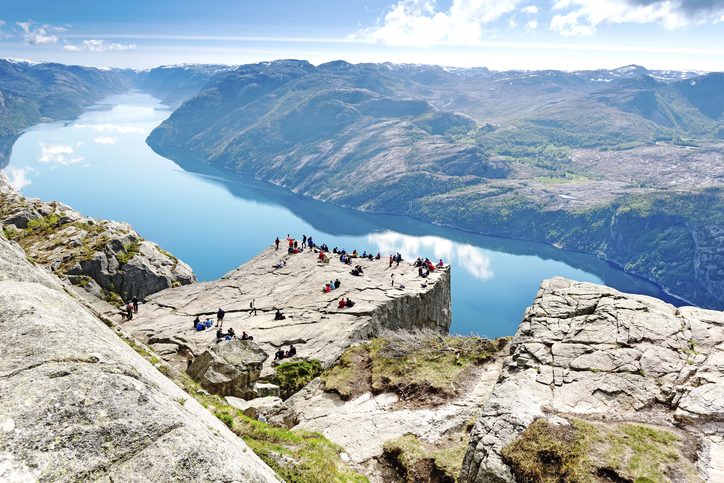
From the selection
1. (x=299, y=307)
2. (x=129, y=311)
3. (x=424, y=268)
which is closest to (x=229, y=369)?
(x=299, y=307)

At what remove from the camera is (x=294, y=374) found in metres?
30.4

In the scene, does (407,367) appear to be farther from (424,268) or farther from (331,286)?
(424,268)

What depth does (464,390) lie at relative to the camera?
24.4 meters

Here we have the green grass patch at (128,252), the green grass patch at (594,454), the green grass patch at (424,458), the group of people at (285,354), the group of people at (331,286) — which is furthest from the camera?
the green grass patch at (128,252)

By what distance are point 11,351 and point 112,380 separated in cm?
219

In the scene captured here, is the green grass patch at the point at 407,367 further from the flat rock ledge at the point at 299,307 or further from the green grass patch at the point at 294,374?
the flat rock ledge at the point at 299,307

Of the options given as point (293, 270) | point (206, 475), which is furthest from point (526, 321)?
point (293, 270)

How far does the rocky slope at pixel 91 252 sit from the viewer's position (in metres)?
45.8

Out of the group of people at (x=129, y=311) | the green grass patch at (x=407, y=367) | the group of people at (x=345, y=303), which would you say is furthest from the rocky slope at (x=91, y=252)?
the green grass patch at (x=407, y=367)

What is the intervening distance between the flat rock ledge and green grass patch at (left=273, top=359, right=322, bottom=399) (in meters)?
1.22

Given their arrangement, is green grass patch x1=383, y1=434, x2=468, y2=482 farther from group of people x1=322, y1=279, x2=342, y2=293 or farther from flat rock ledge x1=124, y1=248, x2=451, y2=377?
group of people x1=322, y1=279, x2=342, y2=293

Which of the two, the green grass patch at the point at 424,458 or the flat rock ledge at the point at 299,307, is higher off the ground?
the green grass patch at the point at 424,458

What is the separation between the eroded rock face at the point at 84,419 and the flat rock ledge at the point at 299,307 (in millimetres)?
22902

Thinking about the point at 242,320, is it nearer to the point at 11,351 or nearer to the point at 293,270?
the point at 293,270
